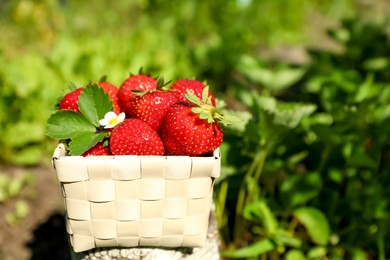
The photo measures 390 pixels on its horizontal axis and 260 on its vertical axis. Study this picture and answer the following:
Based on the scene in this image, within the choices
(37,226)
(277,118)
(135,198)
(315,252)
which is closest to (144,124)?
(135,198)

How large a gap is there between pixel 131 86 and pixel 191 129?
0.75 ft

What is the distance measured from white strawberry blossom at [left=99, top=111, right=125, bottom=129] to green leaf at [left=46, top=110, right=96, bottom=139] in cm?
3

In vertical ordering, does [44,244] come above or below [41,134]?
below

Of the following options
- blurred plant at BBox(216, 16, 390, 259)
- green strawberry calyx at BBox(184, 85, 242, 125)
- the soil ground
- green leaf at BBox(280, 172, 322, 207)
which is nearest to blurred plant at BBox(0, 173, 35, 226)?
the soil ground

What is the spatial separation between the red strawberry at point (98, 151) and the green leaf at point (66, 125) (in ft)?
0.12

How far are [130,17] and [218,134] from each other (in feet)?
8.40

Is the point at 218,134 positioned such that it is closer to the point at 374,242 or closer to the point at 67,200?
the point at 67,200

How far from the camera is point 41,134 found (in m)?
2.08

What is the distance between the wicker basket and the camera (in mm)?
896

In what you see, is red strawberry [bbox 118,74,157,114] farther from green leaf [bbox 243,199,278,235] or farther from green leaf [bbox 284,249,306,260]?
green leaf [bbox 284,249,306,260]

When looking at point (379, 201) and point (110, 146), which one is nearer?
point (110, 146)

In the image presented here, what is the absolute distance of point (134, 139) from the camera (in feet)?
3.05

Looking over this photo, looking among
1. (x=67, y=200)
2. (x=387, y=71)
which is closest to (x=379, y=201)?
(x=387, y=71)

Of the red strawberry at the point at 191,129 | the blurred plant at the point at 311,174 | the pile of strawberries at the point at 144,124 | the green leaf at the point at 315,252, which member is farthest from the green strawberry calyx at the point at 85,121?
the green leaf at the point at 315,252
